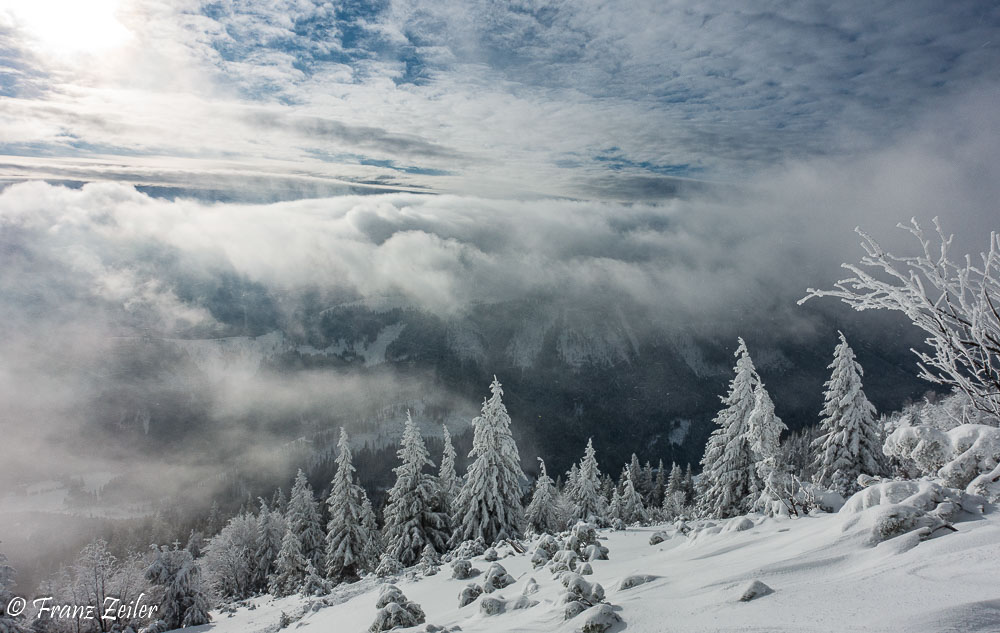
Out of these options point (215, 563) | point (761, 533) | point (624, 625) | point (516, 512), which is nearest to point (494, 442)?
point (516, 512)

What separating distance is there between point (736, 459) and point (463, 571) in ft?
67.3

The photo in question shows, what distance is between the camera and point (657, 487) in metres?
74.7

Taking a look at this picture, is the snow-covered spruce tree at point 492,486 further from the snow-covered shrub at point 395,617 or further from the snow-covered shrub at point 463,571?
the snow-covered shrub at point 395,617

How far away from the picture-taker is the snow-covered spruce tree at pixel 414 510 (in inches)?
1164

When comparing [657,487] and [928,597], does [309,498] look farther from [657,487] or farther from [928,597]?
[657,487]

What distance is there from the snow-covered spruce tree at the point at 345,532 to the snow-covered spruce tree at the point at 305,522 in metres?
7.18

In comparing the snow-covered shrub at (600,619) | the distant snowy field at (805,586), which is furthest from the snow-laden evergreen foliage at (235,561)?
the snow-covered shrub at (600,619)

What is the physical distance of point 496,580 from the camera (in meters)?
10.0

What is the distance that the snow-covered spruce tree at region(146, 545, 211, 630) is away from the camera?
22.0 m

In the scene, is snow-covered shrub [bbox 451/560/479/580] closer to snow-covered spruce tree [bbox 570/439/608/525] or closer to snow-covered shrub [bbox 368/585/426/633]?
snow-covered shrub [bbox 368/585/426/633]

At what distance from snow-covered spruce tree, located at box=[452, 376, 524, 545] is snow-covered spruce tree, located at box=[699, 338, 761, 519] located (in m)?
11.3

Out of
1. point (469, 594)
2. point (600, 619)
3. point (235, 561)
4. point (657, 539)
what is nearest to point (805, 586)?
point (600, 619)

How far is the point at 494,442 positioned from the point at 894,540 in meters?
24.7

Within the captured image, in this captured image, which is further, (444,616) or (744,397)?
(744,397)
